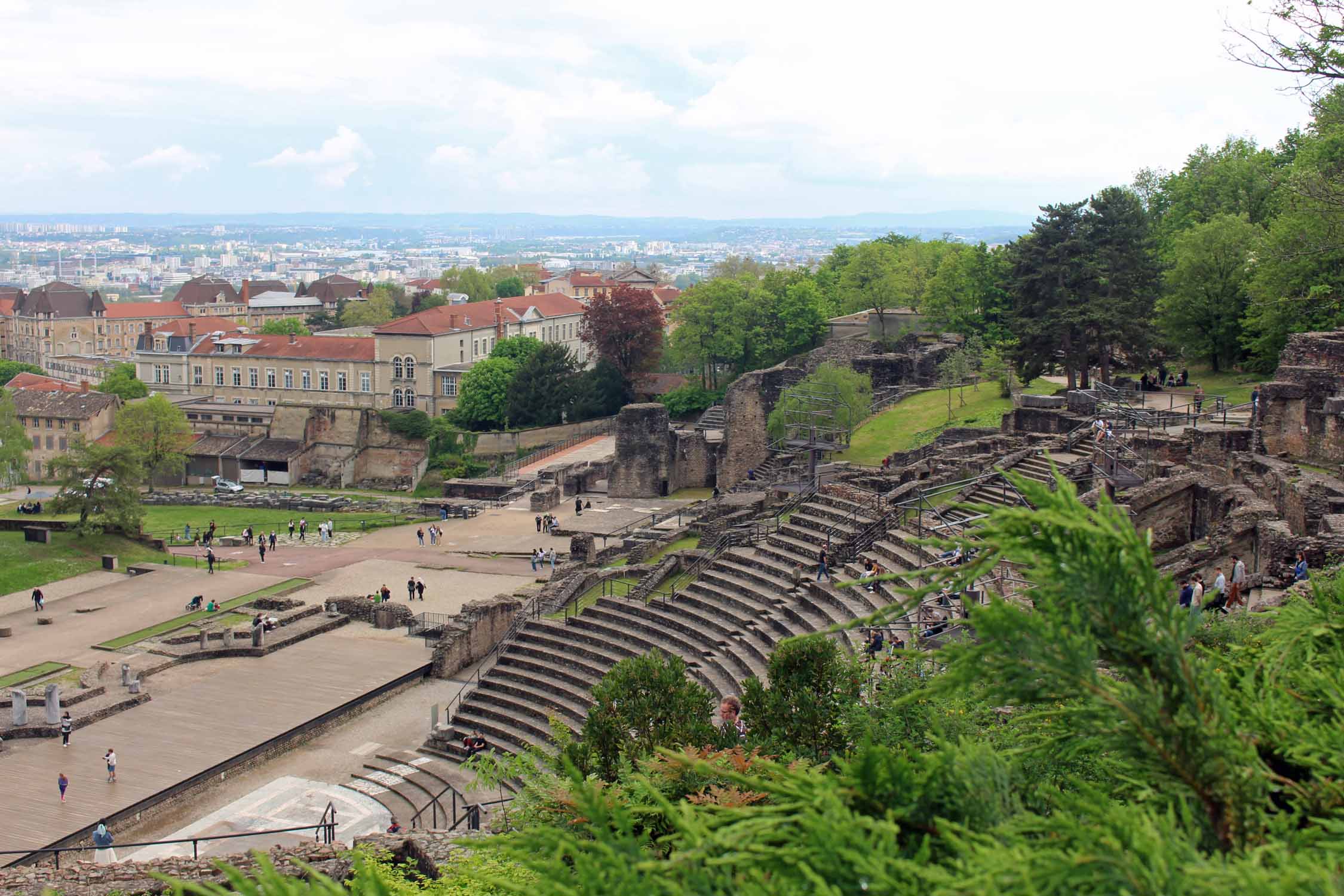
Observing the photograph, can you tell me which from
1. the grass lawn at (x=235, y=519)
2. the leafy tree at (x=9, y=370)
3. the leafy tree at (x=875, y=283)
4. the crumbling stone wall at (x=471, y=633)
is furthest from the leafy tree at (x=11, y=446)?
the leafy tree at (x=875, y=283)

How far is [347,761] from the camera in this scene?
82.9 feet

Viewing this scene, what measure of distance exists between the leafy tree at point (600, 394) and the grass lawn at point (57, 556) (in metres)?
27.4

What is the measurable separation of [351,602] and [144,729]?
29.9ft

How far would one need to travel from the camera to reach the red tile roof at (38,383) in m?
87.1

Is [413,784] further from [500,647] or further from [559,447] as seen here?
[559,447]

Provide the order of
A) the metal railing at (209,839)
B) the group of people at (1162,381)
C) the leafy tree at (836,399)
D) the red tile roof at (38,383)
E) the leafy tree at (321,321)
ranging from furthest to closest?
the leafy tree at (321,321) < the red tile roof at (38,383) < the leafy tree at (836,399) < the group of people at (1162,381) < the metal railing at (209,839)

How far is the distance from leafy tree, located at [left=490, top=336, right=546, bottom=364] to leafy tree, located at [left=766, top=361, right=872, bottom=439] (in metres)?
28.8

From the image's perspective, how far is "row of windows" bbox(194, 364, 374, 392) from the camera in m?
77.4

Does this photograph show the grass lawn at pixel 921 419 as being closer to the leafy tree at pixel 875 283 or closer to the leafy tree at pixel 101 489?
the leafy tree at pixel 875 283

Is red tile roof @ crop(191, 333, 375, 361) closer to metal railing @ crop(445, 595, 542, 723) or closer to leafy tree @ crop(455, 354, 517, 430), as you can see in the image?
leafy tree @ crop(455, 354, 517, 430)

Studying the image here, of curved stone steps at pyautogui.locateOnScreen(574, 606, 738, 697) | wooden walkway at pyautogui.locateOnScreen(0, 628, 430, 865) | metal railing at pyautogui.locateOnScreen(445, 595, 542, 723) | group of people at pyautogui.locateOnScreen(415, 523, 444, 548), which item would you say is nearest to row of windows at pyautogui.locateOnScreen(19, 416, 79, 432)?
group of people at pyautogui.locateOnScreen(415, 523, 444, 548)

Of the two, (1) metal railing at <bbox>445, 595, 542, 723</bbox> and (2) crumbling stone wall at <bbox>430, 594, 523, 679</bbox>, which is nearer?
(1) metal railing at <bbox>445, 595, 542, 723</bbox>

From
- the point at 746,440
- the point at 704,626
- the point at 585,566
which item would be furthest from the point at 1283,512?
the point at 746,440

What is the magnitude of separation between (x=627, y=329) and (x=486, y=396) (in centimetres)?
895
